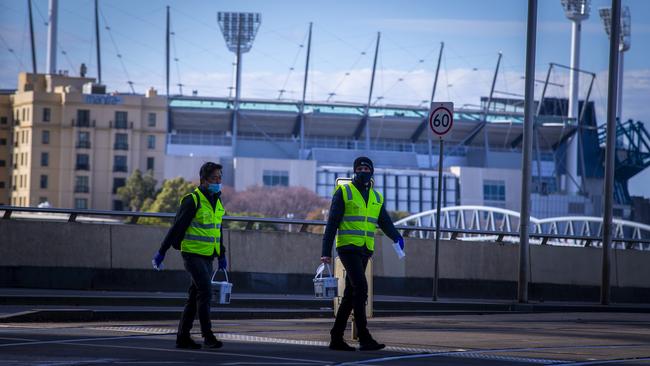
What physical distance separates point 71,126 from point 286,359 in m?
153

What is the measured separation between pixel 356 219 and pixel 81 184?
15067 cm

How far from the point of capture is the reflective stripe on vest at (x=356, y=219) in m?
13.9

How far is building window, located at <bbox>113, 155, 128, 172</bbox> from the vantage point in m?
163

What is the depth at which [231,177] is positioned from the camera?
594 feet

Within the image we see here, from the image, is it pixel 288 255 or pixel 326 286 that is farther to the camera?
pixel 288 255

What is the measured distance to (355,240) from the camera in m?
13.9

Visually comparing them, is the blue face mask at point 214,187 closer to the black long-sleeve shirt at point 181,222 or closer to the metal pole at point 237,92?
the black long-sleeve shirt at point 181,222

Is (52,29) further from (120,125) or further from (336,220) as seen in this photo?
(336,220)

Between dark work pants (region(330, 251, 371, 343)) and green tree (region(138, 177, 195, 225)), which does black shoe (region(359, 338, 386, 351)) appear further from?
green tree (region(138, 177, 195, 225))

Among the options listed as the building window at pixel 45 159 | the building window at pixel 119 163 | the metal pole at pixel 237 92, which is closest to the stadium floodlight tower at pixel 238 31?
the metal pole at pixel 237 92

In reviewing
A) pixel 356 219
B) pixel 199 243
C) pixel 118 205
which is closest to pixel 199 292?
pixel 199 243

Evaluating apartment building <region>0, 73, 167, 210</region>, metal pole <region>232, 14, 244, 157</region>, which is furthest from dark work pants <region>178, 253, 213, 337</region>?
metal pole <region>232, 14, 244, 157</region>

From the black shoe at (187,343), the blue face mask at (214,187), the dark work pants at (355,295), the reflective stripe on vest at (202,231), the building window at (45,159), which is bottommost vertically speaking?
the black shoe at (187,343)

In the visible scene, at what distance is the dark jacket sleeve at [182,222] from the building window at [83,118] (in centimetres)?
15017
